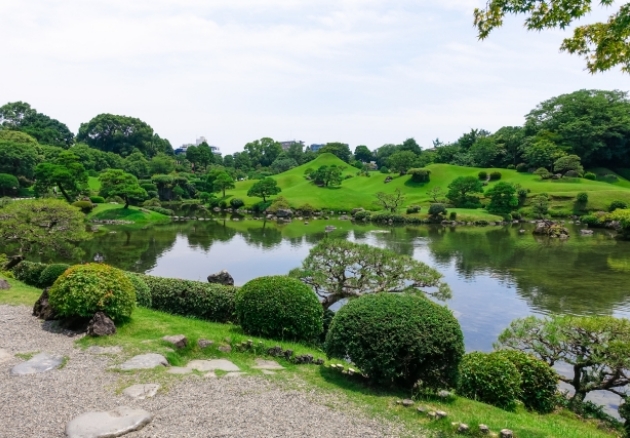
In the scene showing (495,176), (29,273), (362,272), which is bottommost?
(29,273)

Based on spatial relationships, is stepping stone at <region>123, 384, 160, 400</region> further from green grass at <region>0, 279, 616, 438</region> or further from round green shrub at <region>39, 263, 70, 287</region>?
round green shrub at <region>39, 263, 70, 287</region>

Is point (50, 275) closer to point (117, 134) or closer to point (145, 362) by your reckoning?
point (145, 362)

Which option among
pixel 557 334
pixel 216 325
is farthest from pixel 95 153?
pixel 557 334

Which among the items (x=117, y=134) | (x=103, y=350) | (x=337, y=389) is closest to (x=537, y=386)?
(x=337, y=389)

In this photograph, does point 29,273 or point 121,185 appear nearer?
point 29,273

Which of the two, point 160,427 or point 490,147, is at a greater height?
point 490,147

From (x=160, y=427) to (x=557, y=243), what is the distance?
142 ft

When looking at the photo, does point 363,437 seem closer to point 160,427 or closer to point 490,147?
point 160,427

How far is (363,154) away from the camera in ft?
446

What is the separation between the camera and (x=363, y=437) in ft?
19.9

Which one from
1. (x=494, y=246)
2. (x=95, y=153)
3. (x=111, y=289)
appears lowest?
(x=494, y=246)

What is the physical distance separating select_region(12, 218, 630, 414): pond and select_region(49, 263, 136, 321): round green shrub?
11.2 m

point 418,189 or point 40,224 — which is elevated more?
point 418,189

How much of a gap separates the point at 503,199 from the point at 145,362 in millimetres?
60403
